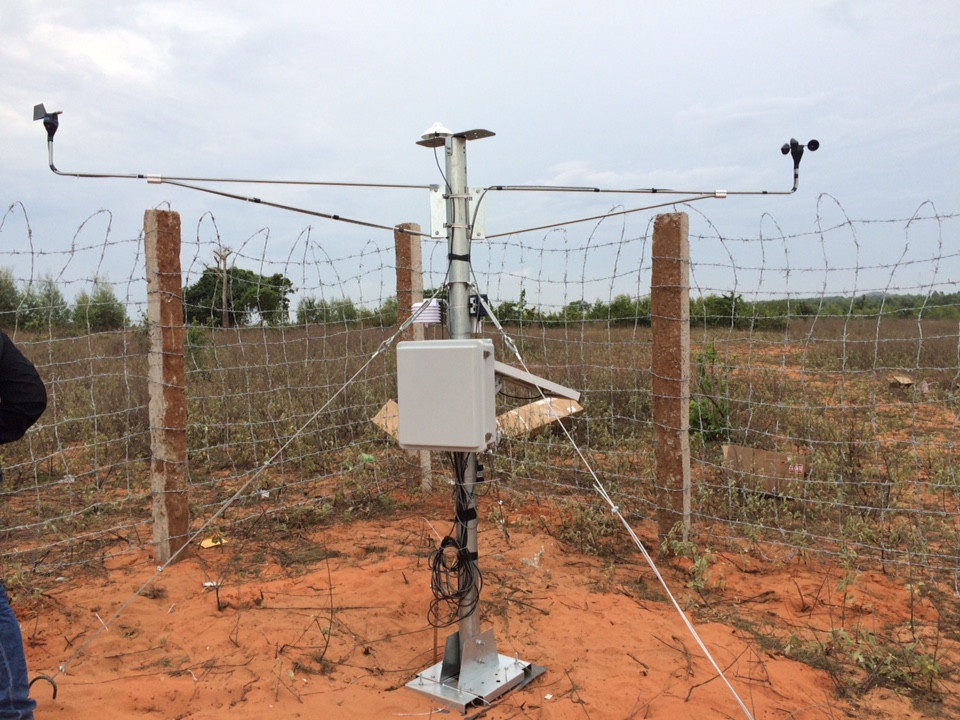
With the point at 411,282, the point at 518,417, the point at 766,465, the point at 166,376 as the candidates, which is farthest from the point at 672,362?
the point at 166,376

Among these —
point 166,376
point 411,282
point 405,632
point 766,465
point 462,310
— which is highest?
point 411,282

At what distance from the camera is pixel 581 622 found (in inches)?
156

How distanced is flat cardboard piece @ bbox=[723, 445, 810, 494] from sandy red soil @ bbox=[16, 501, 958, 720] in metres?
1.00

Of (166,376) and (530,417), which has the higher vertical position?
(166,376)

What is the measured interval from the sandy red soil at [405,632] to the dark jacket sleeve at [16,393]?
46.5 inches

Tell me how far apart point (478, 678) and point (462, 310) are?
5.49 feet

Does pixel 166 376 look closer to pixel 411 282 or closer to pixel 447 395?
pixel 411 282

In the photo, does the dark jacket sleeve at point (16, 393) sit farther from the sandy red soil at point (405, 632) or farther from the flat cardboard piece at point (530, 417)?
the flat cardboard piece at point (530, 417)

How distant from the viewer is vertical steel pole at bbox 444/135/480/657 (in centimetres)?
307

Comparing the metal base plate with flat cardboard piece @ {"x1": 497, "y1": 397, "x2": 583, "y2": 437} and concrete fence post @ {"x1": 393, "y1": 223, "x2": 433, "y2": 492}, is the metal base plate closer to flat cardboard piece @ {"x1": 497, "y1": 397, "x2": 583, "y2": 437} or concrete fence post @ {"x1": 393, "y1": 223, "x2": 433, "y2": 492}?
concrete fence post @ {"x1": 393, "y1": 223, "x2": 433, "y2": 492}

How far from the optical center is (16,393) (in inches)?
118

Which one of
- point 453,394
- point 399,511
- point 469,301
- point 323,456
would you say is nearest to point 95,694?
point 453,394

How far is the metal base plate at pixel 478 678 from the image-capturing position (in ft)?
10.5

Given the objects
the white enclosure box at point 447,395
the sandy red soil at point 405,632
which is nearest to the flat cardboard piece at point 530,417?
the sandy red soil at point 405,632
